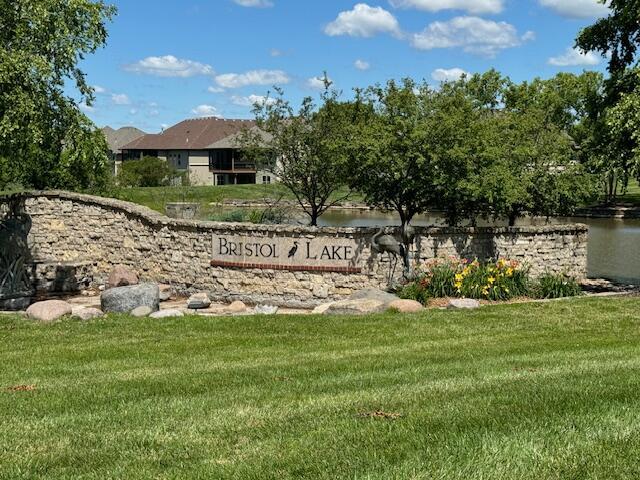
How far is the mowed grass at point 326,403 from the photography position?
4.78 metres

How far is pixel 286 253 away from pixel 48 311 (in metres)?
5.61

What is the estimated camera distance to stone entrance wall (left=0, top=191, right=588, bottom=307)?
54.5ft

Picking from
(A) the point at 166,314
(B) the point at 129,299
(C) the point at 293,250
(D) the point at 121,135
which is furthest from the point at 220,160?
(A) the point at 166,314

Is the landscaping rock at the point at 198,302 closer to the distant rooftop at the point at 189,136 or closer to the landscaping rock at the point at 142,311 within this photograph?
the landscaping rock at the point at 142,311

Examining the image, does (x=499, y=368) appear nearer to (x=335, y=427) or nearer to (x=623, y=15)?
(x=335, y=427)

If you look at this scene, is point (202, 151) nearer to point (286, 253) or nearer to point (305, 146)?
point (305, 146)

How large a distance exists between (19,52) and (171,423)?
9.38 meters

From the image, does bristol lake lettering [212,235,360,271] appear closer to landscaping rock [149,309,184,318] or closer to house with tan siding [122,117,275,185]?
landscaping rock [149,309,184,318]

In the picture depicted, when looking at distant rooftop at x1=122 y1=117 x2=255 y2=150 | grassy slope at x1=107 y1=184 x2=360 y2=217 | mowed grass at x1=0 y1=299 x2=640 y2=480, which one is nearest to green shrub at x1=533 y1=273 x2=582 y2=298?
mowed grass at x1=0 y1=299 x2=640 y2=480

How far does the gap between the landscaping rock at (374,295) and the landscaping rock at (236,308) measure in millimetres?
2423

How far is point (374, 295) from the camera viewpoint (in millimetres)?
14984

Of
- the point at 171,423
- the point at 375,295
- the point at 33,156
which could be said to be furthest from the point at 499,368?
the point at 33,156

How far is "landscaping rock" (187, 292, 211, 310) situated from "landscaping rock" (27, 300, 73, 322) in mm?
3108

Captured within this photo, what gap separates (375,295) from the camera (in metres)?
15.0
